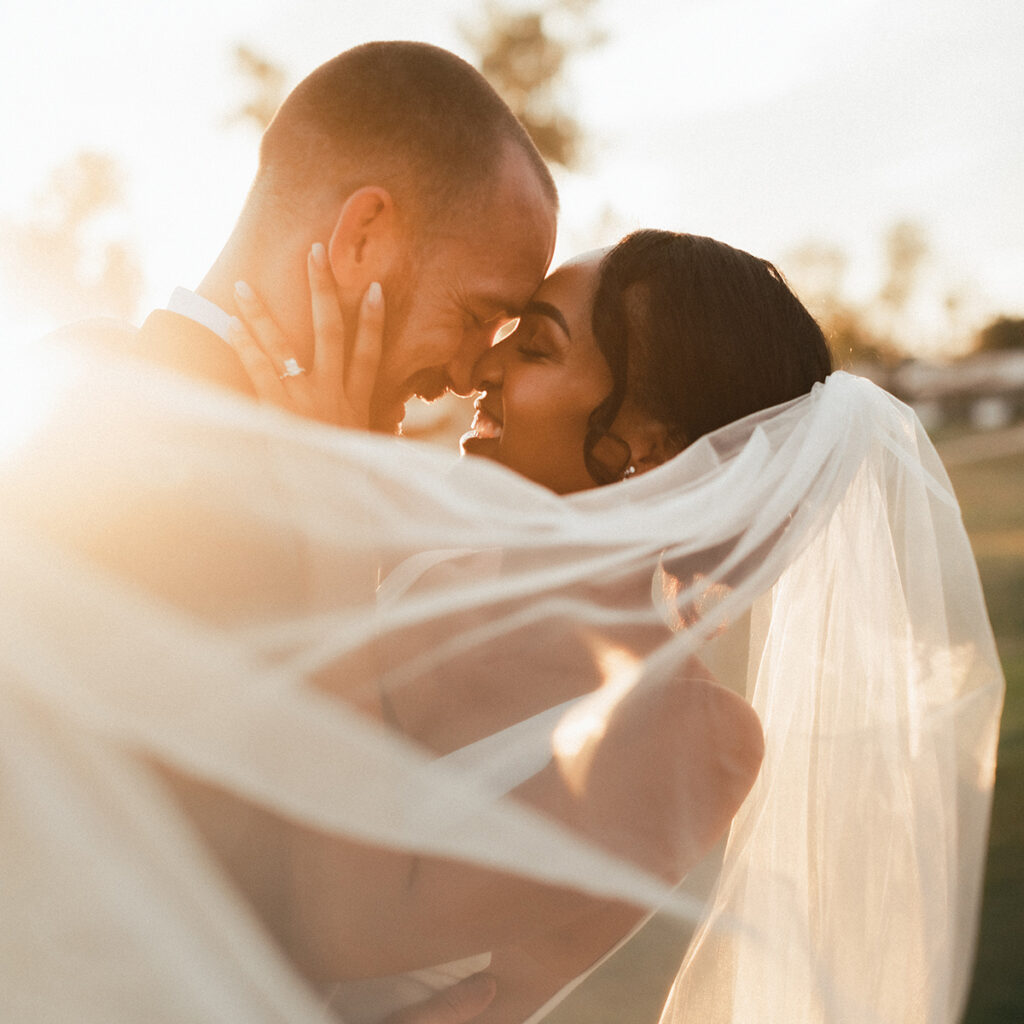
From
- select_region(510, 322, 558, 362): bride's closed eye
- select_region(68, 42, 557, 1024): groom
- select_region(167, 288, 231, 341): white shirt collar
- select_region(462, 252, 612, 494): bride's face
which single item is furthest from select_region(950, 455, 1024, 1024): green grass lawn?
select_region(167, 288, 231, 341): white shirt collar

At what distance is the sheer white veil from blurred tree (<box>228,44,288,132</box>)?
20627 mm

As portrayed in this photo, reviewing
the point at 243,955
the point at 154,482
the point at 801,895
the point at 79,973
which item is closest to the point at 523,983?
the point at 801,895

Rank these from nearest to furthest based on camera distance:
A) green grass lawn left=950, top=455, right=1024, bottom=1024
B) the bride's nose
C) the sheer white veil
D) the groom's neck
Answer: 1. the sheer white veil
2. the groom's neck
3. the bride's nose
4. green grass lawn left=950, top=455, right=1024, bottom=1024

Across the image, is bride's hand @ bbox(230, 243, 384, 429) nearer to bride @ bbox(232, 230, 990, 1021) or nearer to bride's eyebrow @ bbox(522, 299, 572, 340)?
bride @ bbox(232, 230, 990, 1021)

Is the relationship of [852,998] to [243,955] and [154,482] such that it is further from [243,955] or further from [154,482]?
[154,482]

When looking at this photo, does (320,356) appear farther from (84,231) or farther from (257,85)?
(84,231)

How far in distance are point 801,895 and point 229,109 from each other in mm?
21381

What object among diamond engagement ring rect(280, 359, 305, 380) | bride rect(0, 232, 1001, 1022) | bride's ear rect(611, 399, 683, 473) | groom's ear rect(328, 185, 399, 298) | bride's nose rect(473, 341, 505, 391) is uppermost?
groom's ear rect(328, 185, 399, 298)

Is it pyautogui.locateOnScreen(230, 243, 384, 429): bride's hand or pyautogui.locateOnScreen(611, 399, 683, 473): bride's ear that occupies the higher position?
pyautogui.locateOnScreen(230, 243, 384, 429): bride's hand

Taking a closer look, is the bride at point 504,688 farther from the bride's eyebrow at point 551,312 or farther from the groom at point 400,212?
the groom at point 400,212

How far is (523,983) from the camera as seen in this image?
2180 mm

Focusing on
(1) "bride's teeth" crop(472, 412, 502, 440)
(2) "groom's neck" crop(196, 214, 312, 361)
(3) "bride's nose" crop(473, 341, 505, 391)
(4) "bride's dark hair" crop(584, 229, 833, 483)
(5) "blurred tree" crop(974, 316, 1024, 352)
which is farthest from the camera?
(5) "blurred tree" crop(974, 316, 1024, 352)

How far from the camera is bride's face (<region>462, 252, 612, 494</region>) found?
8.61 feet

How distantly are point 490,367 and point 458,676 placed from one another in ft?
3.02
